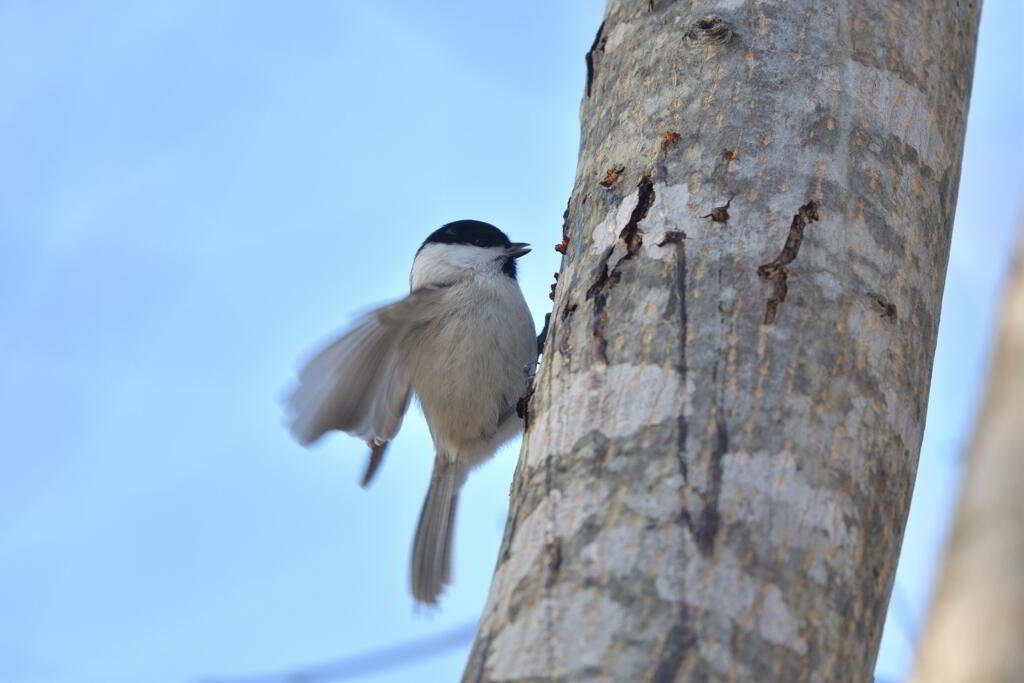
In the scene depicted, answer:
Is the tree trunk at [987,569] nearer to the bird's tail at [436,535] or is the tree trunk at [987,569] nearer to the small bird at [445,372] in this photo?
the small bird at [445,372]

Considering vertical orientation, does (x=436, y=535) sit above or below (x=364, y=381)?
below

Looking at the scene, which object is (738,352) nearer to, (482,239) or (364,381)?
(364,381)

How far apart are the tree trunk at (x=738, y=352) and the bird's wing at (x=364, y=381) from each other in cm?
103

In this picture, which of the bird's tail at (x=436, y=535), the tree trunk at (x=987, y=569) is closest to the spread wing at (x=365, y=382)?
the bird's tail at (x=436, y=535)

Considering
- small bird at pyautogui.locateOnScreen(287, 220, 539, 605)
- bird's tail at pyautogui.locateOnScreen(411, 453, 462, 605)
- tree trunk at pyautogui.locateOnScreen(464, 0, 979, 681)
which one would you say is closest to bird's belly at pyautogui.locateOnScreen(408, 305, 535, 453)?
small bird at pyautogui.locateOnScreen(287, 220, 539, 605)

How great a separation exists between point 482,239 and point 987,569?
2.23 m

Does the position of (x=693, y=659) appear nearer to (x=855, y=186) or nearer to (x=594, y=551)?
(x=594, y=551)

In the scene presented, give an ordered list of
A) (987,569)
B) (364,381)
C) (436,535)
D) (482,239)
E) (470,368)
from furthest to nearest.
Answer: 1. (482,239)
2. (436,535)
3. (470,368)
4. (364,381)
5. (987,569)

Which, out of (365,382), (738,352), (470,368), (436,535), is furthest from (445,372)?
(738,352)

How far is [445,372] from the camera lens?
351 centimetres

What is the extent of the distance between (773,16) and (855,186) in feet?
1.39

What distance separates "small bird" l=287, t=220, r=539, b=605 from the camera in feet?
10.3

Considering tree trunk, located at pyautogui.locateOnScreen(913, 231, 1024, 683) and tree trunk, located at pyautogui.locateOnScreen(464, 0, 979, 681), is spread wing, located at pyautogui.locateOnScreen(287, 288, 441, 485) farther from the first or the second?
tree trunk, located at pyautogui.locateOnScreen(913, 231, 1024, 683)

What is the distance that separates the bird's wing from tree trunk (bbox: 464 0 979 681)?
1033 mm
